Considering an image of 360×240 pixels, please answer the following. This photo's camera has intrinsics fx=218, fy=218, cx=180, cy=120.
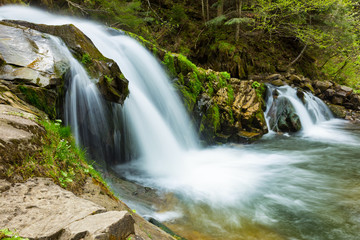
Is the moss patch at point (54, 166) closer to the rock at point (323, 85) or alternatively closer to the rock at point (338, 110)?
the rock at point (338, 110)

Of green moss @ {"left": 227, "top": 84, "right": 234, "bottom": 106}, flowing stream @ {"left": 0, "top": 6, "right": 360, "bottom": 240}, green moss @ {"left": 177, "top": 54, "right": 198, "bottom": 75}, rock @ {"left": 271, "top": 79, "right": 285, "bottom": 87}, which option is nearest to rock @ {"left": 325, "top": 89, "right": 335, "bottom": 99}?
rock @ {"left": 271, "top": 79, "right": 285, "bottom": 87}

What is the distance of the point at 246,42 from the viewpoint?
14.4 m

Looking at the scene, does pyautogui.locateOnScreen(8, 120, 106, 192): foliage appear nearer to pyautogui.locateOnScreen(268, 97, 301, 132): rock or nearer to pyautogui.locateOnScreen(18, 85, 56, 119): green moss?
pyautogui.locateOnScreen(18, 85, 56, 119): green moss

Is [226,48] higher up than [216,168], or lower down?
higher up

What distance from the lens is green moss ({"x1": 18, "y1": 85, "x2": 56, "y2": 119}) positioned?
10.9 feet

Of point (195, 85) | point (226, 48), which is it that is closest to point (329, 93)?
point (226, 48)

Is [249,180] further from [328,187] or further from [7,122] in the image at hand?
[7,122]

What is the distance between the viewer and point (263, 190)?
4.54 meters

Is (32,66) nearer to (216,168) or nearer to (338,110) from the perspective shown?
(216,168)

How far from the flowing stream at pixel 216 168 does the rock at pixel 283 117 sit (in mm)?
550

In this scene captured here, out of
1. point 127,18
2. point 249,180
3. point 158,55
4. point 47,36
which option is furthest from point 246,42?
point 47,36

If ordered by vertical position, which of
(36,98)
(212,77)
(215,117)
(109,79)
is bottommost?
(215,117)

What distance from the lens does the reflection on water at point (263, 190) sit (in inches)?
129

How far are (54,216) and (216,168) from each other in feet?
15.3
